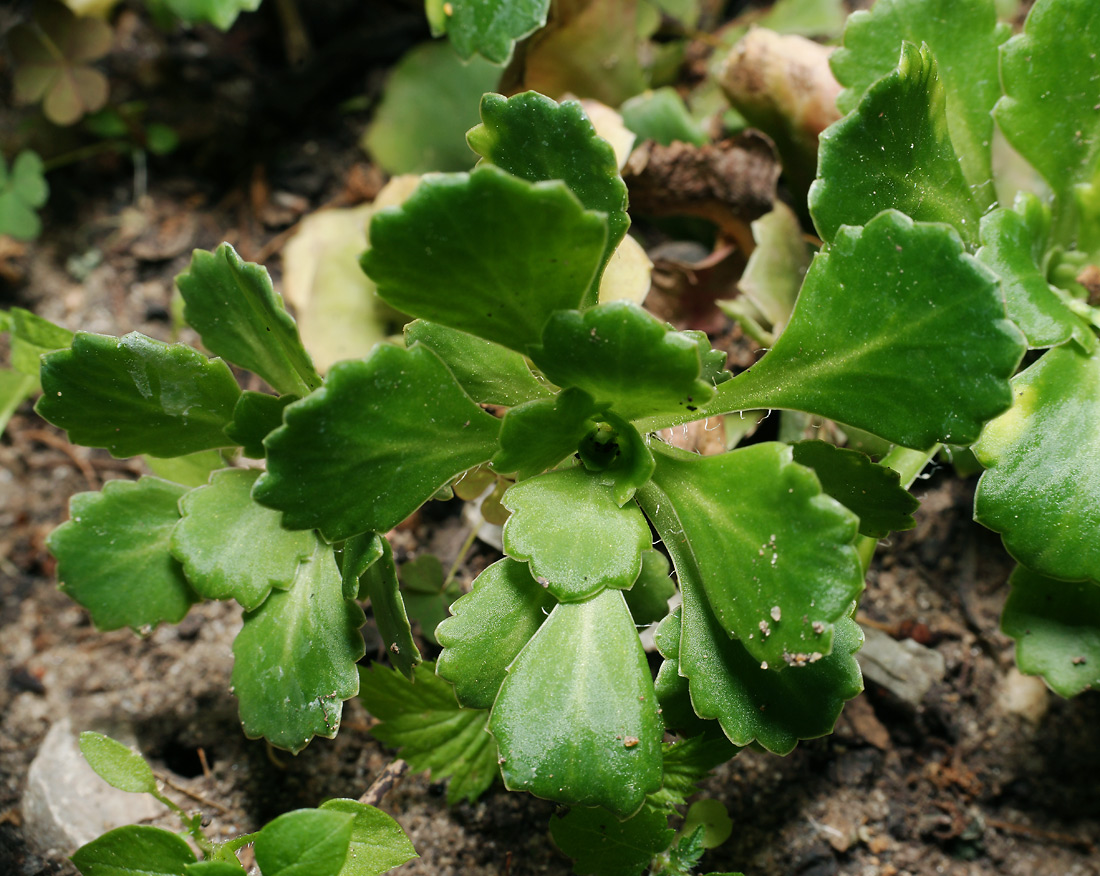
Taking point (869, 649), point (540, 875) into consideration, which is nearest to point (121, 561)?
point (540, 875)

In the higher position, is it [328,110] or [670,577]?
[328,110]

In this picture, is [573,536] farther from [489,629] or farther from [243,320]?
[243,320]

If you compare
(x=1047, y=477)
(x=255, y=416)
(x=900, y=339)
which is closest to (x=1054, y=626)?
(x=1047, y=477)

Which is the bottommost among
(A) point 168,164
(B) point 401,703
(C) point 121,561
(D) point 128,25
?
(B) point 401,703

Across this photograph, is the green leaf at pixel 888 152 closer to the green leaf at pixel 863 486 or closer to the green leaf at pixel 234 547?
the green leaf at pixel 863 486

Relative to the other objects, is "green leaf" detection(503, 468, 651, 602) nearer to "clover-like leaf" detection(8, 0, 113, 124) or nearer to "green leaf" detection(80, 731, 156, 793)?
"green leaf" detection(80, 731, 156, 793)

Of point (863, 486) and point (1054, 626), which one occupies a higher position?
point (863, 486)

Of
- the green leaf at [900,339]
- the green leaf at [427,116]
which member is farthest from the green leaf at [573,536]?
the green leaf at [427,116]

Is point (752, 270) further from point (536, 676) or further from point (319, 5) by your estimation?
point (319, 5)
